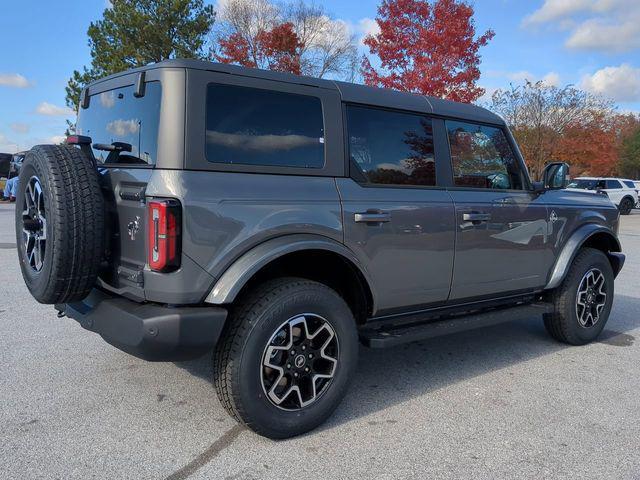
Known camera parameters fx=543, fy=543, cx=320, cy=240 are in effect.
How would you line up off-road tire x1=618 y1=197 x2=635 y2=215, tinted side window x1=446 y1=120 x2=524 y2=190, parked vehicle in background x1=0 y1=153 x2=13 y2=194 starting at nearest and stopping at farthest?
tinted side window x1=446 y1=120 x2=524 y2=190, off-road tire x1=618 y1=197 x2=635 y2=215, parked vehicle in background x1=0 y1=153 x2=13 y2=194

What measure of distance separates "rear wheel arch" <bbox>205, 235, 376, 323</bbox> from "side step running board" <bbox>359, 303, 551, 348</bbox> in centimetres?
17

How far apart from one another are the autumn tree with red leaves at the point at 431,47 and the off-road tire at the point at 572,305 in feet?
43.1

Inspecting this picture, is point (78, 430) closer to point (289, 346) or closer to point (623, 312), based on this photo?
point (289, 346)

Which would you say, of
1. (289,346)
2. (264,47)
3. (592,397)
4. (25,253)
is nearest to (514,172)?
(592,397)

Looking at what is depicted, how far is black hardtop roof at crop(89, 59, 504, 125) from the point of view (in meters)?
2.90

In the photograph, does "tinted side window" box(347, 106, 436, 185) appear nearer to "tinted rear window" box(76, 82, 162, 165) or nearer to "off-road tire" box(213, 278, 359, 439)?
"off-road tire" box(213, 278, 359, 439)

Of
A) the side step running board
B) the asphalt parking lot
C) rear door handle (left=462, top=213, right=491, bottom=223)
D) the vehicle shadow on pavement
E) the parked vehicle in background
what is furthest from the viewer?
the parked vehicle in background

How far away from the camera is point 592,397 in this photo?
3707 millimetres

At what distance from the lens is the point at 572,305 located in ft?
15.3

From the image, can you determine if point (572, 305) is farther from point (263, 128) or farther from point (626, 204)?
point (626, 204)

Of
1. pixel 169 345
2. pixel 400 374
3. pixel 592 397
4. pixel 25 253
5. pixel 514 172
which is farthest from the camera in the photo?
pixel 514 172

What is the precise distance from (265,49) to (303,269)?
19444mm

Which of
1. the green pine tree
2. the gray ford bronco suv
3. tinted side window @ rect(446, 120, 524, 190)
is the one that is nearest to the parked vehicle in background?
the green pine tree

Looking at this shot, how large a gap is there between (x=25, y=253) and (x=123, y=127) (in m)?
1.00
